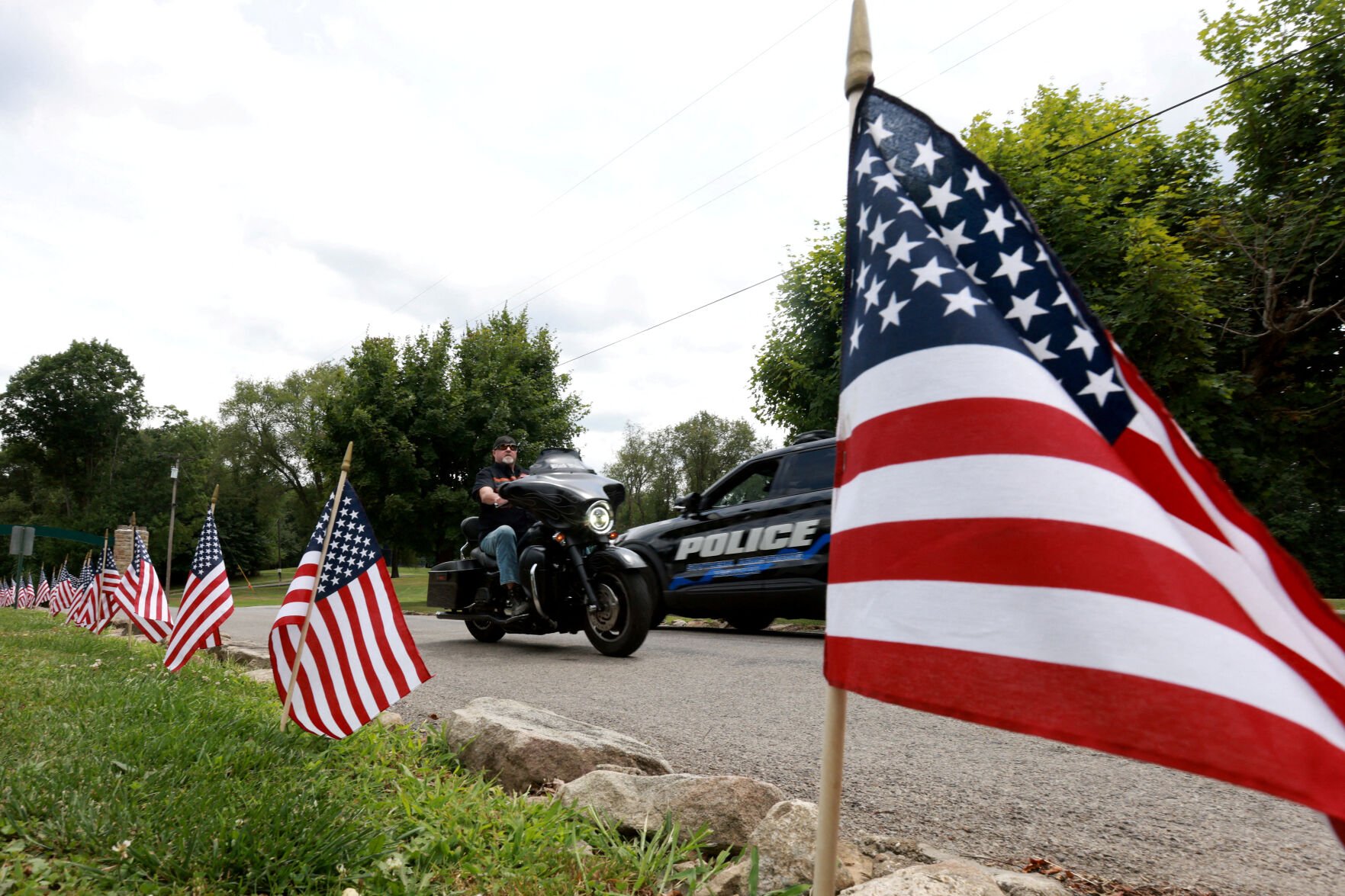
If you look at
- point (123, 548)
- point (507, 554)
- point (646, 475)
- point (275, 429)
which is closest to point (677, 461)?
point (646, 475)

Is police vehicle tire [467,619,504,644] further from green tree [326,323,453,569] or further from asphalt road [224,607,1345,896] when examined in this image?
green tree [326,323,453,569]

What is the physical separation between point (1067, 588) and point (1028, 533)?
95 millimetres

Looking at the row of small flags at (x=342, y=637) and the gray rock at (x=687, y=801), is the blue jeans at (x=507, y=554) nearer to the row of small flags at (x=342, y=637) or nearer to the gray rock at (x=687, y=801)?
the row of small flags at (x=342, y=637)

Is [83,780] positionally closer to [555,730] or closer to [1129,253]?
[555,730]

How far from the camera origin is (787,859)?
2270 mm

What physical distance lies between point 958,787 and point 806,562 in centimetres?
650

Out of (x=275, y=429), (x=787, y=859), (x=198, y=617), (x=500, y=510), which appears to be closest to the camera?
(x=787, y=859)

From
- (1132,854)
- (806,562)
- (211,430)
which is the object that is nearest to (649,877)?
(1132,854)

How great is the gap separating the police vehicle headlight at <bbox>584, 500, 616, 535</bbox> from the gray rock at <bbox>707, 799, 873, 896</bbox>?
5.13m

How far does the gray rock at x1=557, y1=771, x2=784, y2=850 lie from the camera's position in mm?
2596

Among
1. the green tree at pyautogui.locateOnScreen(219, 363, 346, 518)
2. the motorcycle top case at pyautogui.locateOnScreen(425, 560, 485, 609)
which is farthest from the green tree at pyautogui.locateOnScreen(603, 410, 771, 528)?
the motorcycle top case at pyautogui.locateOnScreen(425, 560, 485, 609)

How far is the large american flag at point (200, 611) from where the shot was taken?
5.71m

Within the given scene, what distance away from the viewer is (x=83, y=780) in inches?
107

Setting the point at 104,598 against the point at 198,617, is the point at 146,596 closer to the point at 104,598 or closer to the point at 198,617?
the point at 104,598
